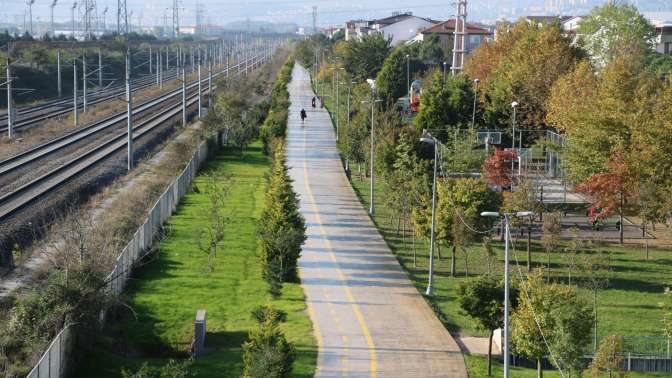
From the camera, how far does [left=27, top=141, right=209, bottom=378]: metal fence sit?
829 inches

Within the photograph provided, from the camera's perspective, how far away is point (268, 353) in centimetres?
1995

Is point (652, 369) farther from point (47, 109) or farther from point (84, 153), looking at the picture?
point (47, 109)

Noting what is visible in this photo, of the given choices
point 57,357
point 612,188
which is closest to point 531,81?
point 612,188

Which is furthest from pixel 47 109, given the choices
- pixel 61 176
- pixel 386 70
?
pixel 61 176

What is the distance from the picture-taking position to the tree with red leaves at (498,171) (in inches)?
1737

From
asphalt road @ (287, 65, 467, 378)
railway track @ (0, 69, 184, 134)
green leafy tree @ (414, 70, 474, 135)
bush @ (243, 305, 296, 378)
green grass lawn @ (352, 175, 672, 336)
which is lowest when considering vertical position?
green grass lawn @ (352, 175, 672, 336)

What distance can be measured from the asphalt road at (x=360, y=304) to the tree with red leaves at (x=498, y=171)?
5317 millimetres

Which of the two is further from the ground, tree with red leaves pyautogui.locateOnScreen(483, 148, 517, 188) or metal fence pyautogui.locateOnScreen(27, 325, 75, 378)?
tree with red leaves pyautogui.locateOnScreen(483, 148, 517, 188)

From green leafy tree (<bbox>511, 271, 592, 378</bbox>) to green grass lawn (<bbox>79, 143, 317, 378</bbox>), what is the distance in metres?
4.69

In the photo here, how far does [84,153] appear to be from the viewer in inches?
2224

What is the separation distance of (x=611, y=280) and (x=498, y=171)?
1091 cm

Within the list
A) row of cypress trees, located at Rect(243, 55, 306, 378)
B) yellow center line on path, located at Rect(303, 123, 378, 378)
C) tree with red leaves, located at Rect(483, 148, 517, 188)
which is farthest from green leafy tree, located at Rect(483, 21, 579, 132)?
row of cypress trees, located at Rect(243, 55, 306, 378)

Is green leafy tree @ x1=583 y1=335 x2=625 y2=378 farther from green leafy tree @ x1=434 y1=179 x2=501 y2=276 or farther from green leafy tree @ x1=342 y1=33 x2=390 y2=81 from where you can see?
green leafy tree @ x1=342 y1=33 x2=390 y2=81

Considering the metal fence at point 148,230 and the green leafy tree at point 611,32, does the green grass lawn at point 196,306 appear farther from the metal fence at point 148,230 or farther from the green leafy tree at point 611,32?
the green leafy tree at point 611,32
